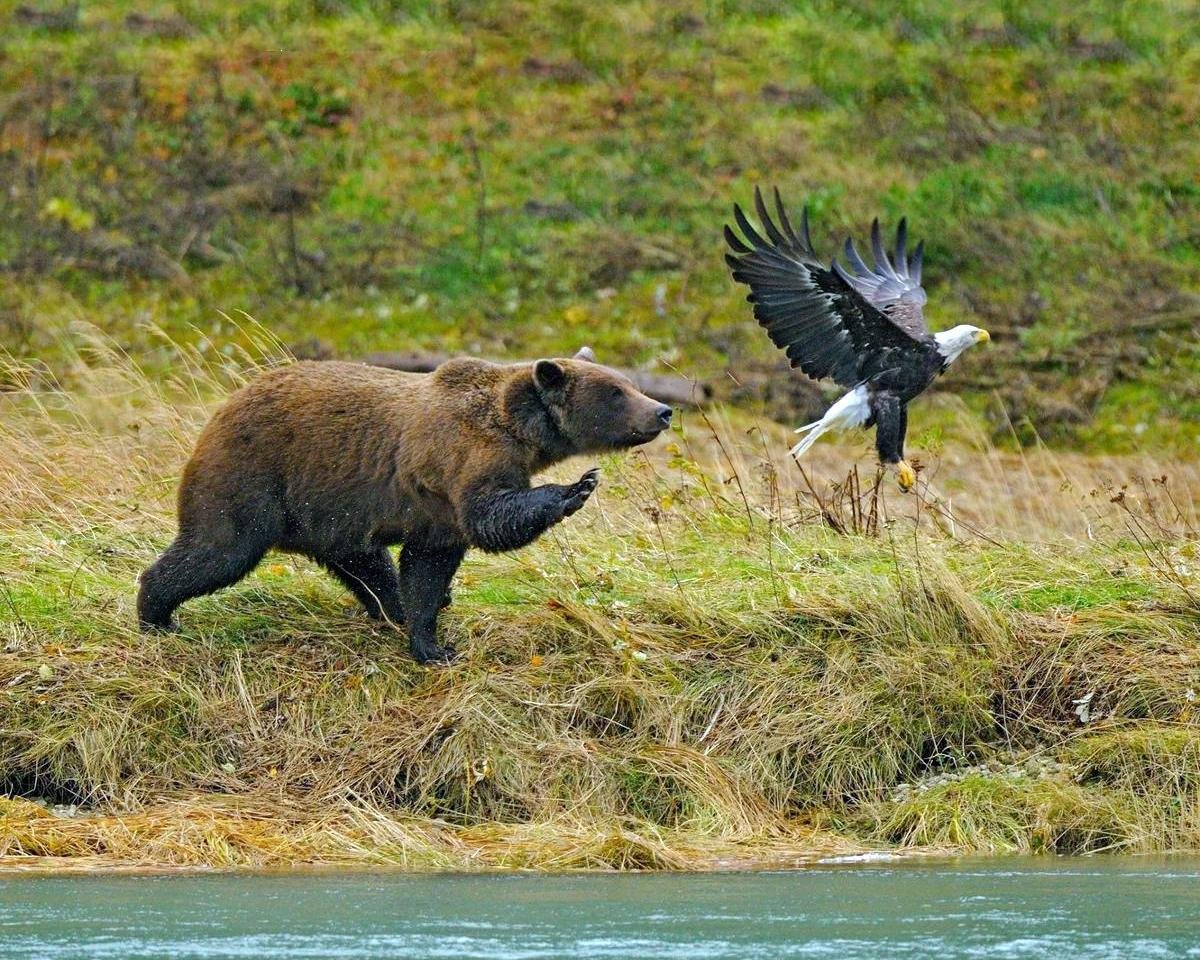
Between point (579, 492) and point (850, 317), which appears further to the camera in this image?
point (850, 317)

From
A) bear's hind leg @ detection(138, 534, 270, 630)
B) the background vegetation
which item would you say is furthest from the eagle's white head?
bear's hind leg @ detection(138, 534, 270, 630)

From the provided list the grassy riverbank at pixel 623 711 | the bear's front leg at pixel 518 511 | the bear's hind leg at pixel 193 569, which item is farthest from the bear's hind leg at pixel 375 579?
the bear's front leg at pixel 518 511

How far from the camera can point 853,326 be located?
1004 cm

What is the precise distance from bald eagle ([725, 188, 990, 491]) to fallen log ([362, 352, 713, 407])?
4088 mm

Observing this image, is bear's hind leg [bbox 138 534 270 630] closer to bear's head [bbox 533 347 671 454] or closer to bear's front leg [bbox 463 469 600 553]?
bear's front leg [bbox 463 469 600 553]

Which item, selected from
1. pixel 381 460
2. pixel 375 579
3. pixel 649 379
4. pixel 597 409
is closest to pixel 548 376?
pixel 597 409

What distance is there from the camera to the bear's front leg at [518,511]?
25.1 feet

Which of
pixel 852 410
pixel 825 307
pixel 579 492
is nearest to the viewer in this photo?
pixel 579 492

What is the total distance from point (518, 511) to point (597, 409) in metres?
0.71

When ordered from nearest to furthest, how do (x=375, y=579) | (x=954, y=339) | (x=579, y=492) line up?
(x=579, y=492) < (x=375, y=579) < (x=954, y=339)

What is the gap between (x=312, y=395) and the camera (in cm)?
839

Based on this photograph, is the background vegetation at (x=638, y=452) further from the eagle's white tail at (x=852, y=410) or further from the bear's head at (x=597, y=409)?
the bear's head at (x=597, y=409)

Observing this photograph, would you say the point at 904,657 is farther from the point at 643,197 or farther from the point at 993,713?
the point at 643,197

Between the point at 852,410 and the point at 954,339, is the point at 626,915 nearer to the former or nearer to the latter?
the point at 852,410
